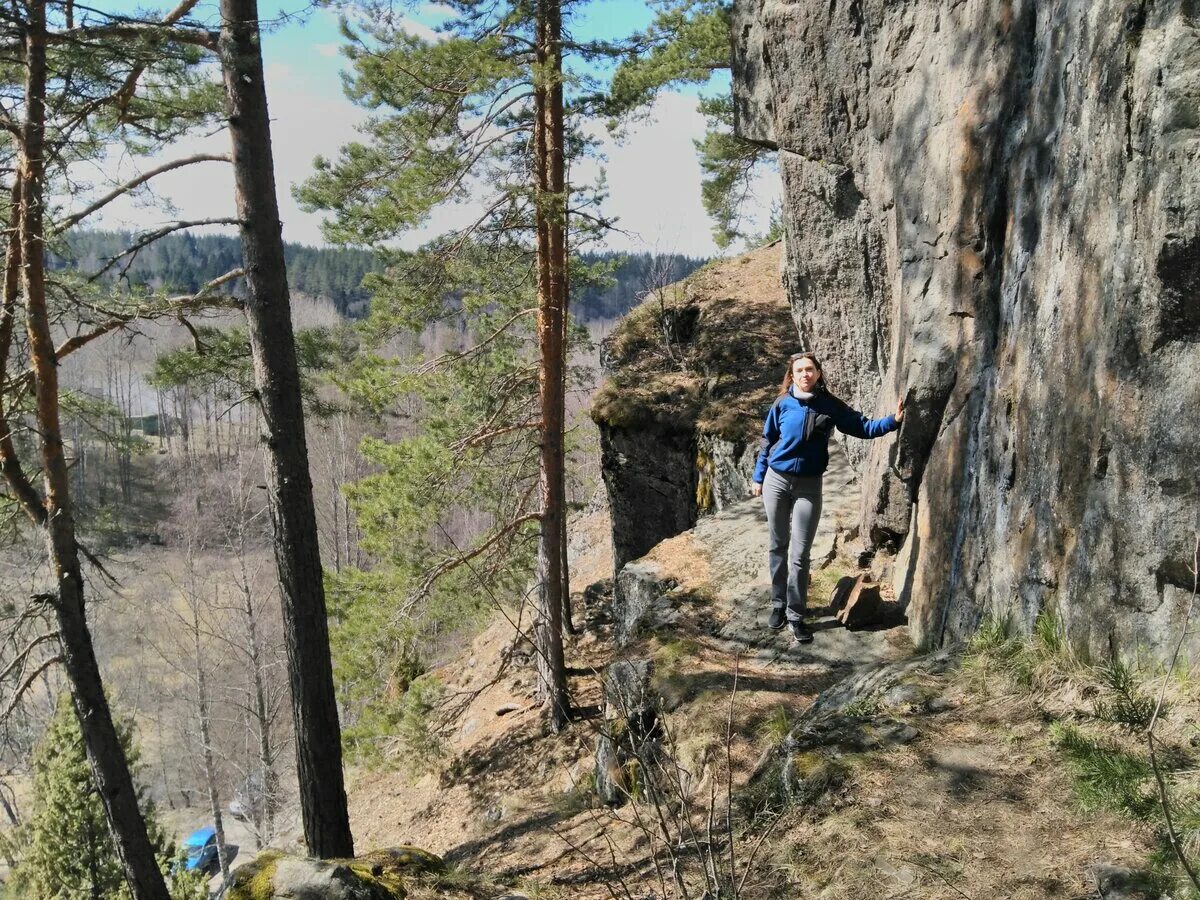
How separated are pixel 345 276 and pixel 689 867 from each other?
7752cm

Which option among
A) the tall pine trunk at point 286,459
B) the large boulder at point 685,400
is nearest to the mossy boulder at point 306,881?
the tall pine trunk at point 286,459

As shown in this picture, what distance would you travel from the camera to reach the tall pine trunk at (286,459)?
5746 millimetres

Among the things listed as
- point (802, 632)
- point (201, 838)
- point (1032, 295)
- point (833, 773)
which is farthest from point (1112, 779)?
point (201, 838)

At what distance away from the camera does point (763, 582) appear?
Result: 7.55 meters

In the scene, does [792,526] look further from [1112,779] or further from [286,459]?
[286,459]

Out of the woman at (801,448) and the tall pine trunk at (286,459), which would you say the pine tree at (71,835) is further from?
the woman at (801,448)

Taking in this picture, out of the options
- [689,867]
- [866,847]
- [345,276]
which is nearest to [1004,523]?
[866,847]

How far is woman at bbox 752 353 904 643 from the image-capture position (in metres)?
5.59

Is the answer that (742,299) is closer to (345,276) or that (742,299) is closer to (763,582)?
(763,582)

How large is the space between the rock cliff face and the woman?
18.3 inches

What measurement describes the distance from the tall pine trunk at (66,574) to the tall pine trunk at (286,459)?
186cm

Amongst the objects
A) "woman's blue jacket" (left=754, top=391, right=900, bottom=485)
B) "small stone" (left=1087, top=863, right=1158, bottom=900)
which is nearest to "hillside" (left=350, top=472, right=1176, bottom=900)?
"small stone" (left=1087, top=863, right=1158, bottom=900)

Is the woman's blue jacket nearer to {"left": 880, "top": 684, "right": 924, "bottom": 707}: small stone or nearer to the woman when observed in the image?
the woman

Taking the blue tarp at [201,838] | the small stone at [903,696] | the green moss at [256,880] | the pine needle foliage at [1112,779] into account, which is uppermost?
the pine needle foliage at [1112,779]
